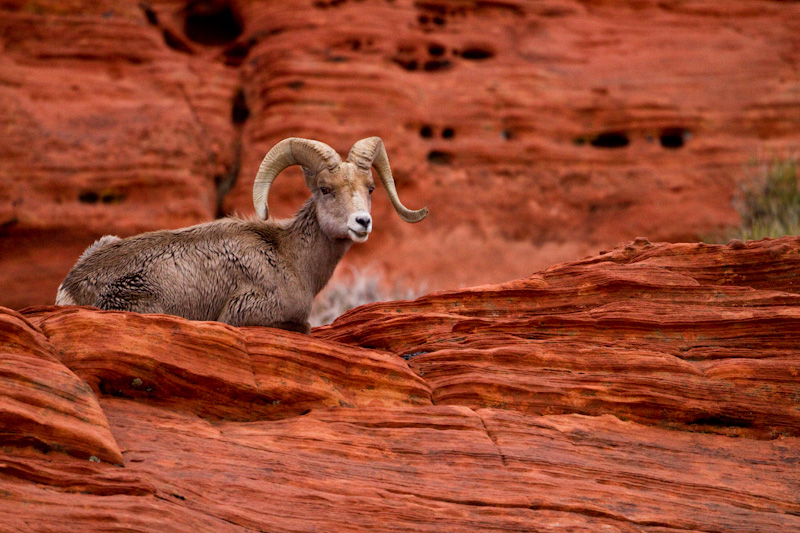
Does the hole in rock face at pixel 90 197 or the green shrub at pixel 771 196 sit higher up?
the green shrub at pixel 771 196

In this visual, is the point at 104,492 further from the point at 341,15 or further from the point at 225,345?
the point at 341,15

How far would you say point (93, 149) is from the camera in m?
16.7

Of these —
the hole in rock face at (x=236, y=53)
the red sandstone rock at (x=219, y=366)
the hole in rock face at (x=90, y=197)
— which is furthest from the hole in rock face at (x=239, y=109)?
the red sandstone rock at (x=219, y=366)

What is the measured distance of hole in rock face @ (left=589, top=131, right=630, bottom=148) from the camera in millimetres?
18953

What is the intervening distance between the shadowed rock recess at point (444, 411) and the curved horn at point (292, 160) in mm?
1369

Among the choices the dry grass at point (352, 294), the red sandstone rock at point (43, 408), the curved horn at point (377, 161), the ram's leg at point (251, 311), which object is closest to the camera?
the red sandstone rock at point (43, 408)

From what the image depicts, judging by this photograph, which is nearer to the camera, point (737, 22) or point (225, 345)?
point (225, 345)

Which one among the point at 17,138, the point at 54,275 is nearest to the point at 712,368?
the point at 54,275

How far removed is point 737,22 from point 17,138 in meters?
16.2

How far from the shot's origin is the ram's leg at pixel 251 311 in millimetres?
7285

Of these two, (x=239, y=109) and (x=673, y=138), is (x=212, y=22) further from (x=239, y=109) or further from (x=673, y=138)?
(x=673, y=138)

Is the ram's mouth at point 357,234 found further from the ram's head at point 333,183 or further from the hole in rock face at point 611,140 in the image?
the hole in rock face at point 611,140

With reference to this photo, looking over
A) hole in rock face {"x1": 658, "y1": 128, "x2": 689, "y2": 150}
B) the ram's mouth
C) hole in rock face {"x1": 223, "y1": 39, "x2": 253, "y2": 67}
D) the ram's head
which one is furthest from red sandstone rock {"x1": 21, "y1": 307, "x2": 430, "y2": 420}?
hole in rock face {"x1": 658, "y1": 128, "x2": 689, "y2": 150}

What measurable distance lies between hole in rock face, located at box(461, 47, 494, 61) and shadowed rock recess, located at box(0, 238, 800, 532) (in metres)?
12.3
